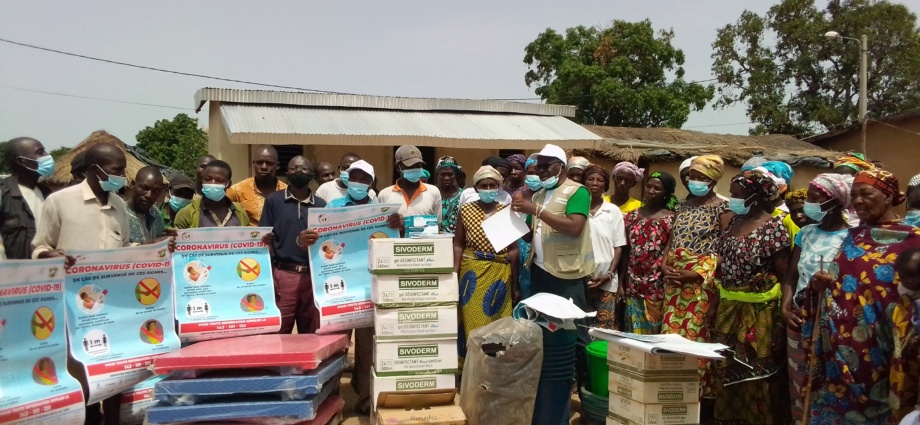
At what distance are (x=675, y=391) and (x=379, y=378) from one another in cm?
186

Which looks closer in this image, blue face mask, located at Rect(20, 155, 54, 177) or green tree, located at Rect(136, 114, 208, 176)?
blue face mask, located at Rect(20, 155, 54, 177)

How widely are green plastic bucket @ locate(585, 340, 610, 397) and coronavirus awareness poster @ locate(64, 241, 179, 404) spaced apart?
2.86 meters

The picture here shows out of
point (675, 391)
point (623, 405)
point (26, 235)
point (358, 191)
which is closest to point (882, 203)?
point (675, 391)

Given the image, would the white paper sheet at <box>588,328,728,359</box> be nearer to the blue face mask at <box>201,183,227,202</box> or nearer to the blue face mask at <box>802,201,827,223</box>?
the blue face mask at <box>802,201,827,223</box>

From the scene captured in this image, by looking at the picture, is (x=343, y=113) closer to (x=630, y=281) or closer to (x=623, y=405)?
(x=630, y=281)

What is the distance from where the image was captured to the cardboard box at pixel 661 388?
4.02 metres

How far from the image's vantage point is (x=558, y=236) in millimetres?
4688

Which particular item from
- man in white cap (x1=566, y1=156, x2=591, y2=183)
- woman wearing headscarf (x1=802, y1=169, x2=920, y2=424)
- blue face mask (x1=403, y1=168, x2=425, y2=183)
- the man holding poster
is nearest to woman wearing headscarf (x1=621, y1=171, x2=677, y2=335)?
man in white cap (x1=566, y1=156, x2=591, y2=183)

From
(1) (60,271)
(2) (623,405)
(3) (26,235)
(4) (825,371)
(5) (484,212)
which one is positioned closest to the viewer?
(1) (60,271)

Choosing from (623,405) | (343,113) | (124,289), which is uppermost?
(343,113)

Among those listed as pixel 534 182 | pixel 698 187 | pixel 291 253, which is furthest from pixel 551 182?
pixel 291 253

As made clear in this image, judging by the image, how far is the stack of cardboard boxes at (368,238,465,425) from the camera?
4309mm

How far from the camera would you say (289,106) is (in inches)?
583

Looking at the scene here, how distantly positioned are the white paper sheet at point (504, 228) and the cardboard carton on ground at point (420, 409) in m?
1.08
